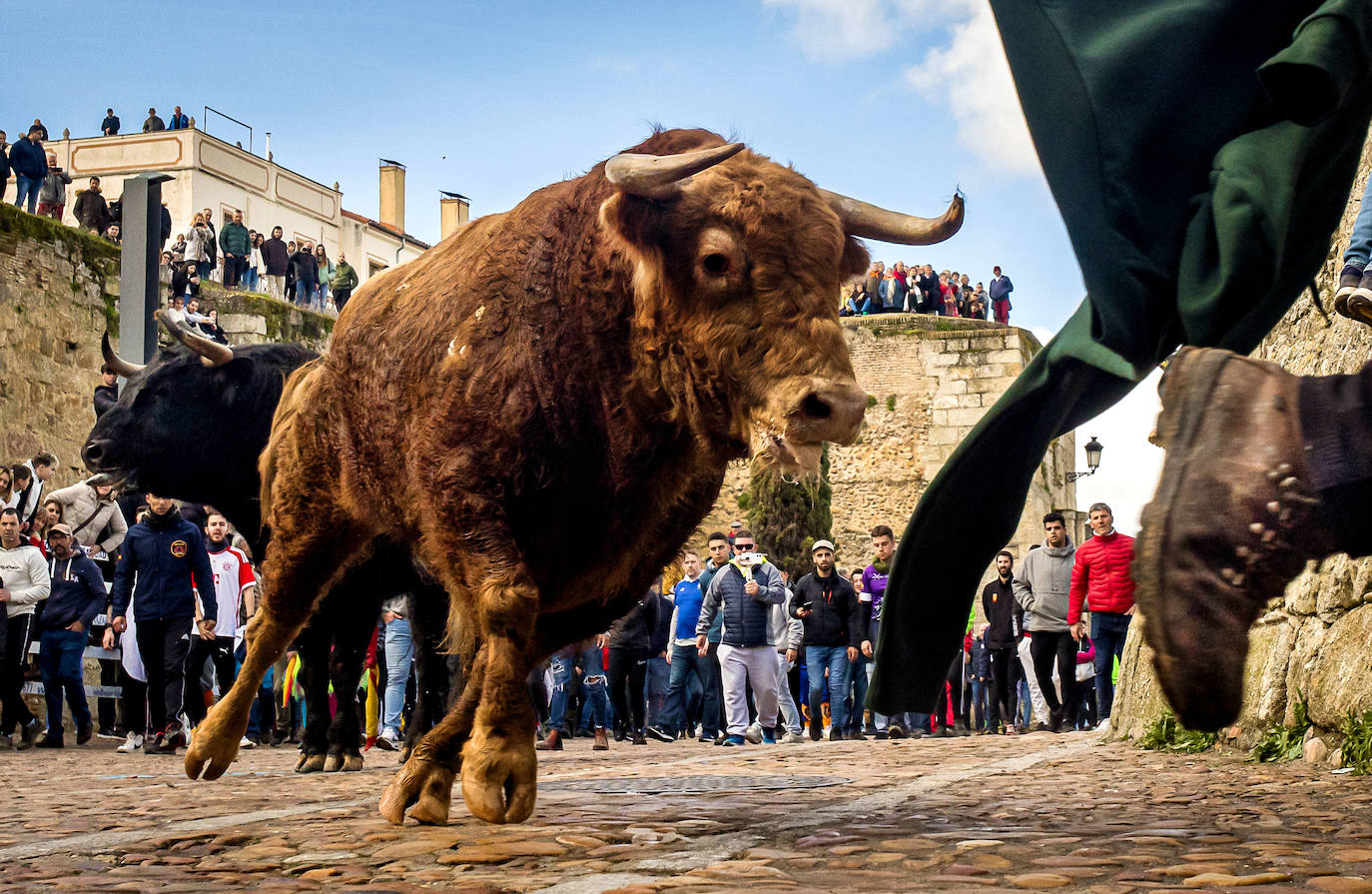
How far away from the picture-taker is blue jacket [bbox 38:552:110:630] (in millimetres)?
12391

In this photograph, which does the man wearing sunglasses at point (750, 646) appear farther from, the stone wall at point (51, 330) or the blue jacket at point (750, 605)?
the stone wall at point (51, 330)

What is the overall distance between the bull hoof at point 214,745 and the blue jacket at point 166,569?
586cm

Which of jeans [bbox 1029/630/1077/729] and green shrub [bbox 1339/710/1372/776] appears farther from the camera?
jeans [bbox 1029/630/1077/729]

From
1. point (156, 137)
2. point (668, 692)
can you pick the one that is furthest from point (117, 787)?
point (156, 137)

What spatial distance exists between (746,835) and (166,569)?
28.4 feet

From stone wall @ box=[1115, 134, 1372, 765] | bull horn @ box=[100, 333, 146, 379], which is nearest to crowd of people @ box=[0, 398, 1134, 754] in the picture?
bull horn @ box=[100, 333, 146, 379]

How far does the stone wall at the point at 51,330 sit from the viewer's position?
80.8ft

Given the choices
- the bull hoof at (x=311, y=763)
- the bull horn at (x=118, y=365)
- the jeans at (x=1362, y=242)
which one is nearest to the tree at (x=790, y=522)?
the bull horn at (x=118, y=365)

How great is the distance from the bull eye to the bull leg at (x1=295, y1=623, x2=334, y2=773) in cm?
431

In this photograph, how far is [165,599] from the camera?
37.8 ft

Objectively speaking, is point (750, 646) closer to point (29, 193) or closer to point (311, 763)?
point (311, 763)

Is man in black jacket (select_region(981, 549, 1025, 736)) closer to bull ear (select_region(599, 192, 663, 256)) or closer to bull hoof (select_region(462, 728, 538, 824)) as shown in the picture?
bull ear (select_region(599, 192, 663, 256))

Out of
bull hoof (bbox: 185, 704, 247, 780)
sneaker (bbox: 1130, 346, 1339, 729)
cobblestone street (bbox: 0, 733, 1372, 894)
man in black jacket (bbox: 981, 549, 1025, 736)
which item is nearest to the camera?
sneaker (bbox: 1130, 346, 1339, 729)

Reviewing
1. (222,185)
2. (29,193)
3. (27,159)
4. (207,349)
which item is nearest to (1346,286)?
(207,349)
